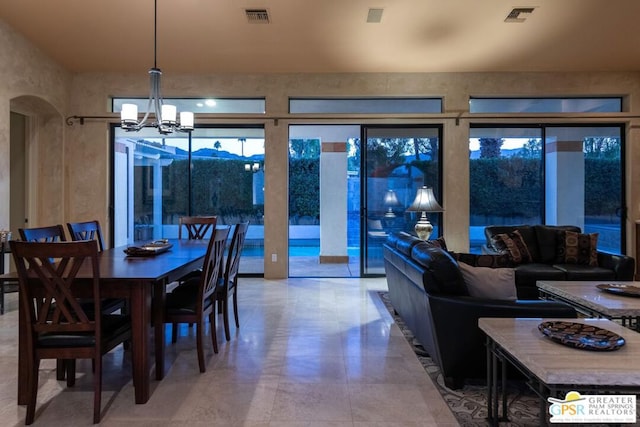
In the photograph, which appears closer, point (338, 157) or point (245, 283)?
point (245, 283)

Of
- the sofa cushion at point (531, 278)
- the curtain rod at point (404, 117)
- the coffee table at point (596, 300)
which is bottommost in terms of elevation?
the sofa cushion at point (531, 278)

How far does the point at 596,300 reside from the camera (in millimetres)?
2701

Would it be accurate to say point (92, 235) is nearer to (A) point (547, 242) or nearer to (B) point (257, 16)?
(B) point (257, 16)

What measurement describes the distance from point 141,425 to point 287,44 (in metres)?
4.56

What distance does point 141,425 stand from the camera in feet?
6.79

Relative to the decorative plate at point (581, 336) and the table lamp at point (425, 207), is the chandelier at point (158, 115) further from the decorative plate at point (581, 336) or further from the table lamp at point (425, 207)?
the decorative plate at point (581, 336)

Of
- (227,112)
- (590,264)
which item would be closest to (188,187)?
(227,112)

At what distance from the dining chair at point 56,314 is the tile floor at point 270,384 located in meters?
0.30

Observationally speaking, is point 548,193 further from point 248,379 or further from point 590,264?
point 248,379

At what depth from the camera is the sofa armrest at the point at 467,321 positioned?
7.64ft

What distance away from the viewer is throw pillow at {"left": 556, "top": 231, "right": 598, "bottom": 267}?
452cm

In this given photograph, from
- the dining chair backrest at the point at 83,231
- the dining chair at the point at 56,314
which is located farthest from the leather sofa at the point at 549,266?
the dining chair backrest at the point at 83,231

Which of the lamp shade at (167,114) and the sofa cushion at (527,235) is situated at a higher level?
the lamp shade at (167,114)

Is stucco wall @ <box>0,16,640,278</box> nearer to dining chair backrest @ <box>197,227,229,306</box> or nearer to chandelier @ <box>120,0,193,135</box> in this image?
chandelier @ <box>120,0,193,135</box>
